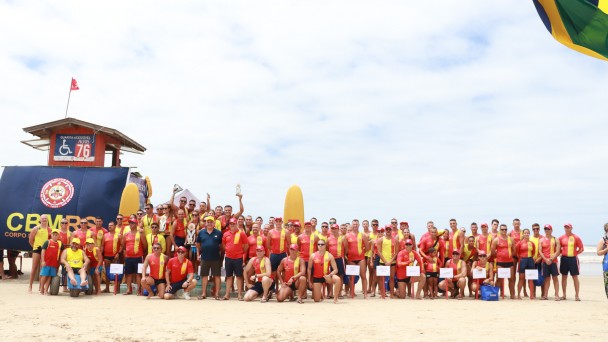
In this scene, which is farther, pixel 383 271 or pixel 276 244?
pixel 383 271

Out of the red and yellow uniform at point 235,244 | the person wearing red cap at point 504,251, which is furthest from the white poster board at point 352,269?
the person wearing red cap at point 504,251

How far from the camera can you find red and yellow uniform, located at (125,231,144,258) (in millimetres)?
10711

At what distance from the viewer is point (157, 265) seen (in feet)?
33.3

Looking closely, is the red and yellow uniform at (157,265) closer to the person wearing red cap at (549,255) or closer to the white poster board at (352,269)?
the white poster board at (352,269)

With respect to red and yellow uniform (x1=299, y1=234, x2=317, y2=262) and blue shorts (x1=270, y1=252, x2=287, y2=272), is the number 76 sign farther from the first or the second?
red and yellow uniform (x1=299, y1=234, x2=317, y2=262)

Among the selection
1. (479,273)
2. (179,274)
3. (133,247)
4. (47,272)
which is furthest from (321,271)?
(47,272)

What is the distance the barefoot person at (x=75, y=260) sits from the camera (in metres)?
10.3

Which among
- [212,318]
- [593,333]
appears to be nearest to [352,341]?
[212,318]

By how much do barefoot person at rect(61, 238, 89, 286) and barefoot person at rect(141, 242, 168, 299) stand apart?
4.34 feet

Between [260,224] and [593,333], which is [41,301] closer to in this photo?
[260,224]

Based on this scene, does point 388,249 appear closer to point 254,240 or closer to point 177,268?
point 254,240

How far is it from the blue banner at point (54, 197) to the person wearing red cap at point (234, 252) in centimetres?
513

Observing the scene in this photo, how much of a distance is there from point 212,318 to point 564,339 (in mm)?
4955

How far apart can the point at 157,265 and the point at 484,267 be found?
23.9 ft
